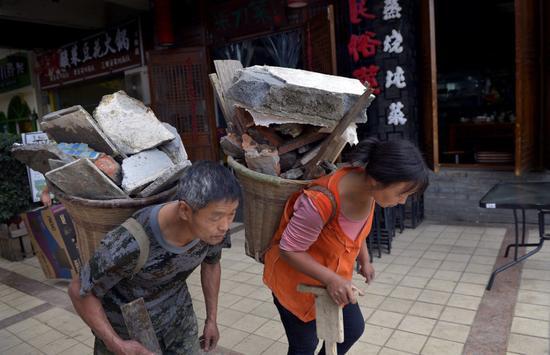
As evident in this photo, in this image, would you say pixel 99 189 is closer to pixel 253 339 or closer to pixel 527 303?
pixel 253 339

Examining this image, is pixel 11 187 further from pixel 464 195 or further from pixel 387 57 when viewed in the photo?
pixel 464 195

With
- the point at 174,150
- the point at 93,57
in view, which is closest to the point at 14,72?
the point at 93,57

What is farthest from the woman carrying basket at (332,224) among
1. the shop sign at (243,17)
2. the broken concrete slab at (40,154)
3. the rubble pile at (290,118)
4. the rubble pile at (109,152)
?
the shop sign at (243,17)

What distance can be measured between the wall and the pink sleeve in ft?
17.0

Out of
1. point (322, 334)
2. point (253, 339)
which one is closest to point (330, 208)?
point (322, 334)

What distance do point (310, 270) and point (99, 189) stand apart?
0.96 m

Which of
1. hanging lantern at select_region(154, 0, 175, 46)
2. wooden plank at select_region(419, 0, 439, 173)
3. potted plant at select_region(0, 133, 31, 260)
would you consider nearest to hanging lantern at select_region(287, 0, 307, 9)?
wooden plank at select_region(419, 0, 439, 173)

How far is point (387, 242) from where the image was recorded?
5500 mm

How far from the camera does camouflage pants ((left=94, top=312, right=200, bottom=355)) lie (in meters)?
1.98

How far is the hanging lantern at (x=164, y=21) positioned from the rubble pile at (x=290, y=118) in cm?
659

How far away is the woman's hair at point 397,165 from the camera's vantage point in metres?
1.74

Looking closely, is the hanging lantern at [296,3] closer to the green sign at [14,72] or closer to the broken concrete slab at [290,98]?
the broken concrete slab at [290,98]

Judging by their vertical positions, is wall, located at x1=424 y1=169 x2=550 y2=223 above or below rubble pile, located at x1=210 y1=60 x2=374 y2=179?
below

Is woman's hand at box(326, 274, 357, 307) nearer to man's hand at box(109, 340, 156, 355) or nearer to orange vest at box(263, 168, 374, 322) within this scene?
orange vest at box(263, 168, 374, 322)
